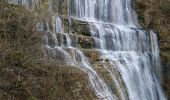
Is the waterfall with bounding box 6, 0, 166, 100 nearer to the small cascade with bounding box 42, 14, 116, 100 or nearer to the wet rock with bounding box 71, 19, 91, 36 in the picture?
the small cascade with bounding box 42, 14, 116, 100

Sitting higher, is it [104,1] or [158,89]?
[104,1]

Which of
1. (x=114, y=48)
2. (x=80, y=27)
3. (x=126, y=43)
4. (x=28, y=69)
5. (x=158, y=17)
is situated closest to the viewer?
(x=28, y=69)

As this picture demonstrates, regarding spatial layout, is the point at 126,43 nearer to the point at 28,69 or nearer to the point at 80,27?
the point at 80,27

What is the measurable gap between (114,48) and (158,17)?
4.38m

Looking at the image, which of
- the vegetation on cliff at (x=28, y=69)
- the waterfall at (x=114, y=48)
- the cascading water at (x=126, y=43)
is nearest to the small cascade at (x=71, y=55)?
Answer: the waterfall at (x=114, y=48)

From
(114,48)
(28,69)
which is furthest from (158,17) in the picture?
(28,69)

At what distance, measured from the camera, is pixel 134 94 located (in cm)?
1535

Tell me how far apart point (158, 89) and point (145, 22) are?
12.5 feet

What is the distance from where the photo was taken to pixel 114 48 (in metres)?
17.3

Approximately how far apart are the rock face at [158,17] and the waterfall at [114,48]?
1.10ft

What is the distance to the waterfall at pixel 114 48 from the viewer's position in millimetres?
13273

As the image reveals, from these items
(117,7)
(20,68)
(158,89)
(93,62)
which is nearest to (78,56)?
(93,62)

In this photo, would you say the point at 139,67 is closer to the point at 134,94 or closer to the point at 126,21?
the point at 134,94

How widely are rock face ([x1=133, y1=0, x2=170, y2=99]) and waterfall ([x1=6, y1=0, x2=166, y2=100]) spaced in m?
0.33
